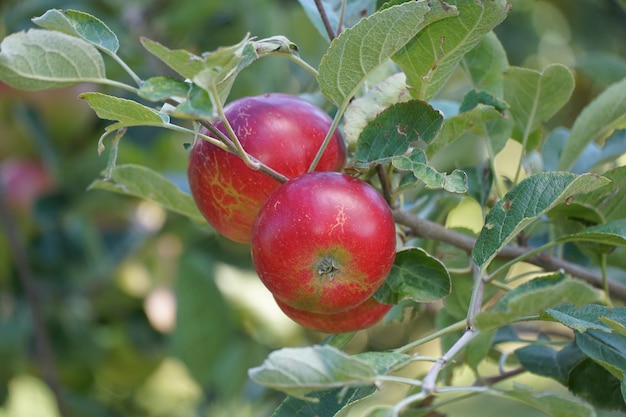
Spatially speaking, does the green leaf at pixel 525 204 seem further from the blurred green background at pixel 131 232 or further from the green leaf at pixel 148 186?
the blurred green background at pixel 131 232

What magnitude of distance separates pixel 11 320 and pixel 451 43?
55.7 inches

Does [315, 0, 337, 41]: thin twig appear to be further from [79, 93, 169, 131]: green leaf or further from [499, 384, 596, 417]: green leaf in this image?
[499, 384, 596, 417]: green leaf

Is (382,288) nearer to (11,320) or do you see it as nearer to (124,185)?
(124,185)

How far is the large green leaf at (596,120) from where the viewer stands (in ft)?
2.80

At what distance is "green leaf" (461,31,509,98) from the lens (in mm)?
846

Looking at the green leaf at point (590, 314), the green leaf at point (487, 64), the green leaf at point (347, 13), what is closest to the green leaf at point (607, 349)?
the green leaf at point (590, 314)

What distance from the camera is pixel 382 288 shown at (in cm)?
72

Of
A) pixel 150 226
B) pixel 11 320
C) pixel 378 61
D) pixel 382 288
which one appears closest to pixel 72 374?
pixel 11 320

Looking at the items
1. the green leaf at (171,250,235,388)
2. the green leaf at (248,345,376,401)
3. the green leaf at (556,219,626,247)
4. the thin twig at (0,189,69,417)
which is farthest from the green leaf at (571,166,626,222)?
the thin twig at (0,189,69,417)

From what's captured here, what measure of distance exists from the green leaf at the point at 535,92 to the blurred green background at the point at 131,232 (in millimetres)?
797

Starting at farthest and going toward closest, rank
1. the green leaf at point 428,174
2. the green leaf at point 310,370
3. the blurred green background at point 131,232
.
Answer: the blurred green background at point 131,232 → the green leaf at point 428,174 → the green leaf at point 310,370

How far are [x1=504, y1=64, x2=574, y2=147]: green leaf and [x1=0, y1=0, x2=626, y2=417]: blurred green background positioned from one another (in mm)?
797

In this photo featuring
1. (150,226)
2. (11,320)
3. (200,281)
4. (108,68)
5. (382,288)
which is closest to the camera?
(382,288)

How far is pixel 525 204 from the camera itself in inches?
26.0
